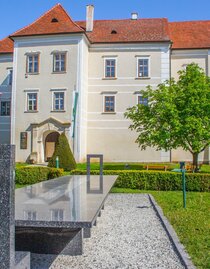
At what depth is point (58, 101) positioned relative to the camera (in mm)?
28344

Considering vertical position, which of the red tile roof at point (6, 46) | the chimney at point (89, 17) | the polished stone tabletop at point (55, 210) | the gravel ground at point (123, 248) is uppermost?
the chimney at point (89, 17)

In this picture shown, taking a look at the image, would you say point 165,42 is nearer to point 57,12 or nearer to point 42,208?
point 57,12

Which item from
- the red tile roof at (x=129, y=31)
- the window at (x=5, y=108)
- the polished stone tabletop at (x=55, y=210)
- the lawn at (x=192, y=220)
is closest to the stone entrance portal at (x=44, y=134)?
the window at (x=5, y=108)

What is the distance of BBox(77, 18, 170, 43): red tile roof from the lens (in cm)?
2980

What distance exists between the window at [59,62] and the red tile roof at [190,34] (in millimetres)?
9842

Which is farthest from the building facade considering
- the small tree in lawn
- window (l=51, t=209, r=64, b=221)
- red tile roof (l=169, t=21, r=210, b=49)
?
window (l=51, t=209, r=64, b=221)

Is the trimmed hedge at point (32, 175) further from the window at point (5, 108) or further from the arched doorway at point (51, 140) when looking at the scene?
the window at point (5, 108)

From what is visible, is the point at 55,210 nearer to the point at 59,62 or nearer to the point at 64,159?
the point at 64,159

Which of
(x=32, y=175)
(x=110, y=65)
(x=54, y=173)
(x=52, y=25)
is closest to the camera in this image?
(x=54, y=173)

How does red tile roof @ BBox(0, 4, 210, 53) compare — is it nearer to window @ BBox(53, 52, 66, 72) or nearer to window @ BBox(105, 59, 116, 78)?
window @ BBox(105, 59, 116, 78)

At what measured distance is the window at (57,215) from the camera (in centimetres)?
446

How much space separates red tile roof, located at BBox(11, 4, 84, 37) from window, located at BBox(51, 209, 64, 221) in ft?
79.4

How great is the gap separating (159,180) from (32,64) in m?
18.2

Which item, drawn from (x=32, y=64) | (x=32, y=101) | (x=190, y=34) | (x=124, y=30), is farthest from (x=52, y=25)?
(x=190, y=34)
